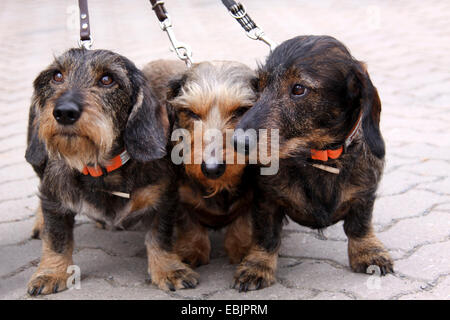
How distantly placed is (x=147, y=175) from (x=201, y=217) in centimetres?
67

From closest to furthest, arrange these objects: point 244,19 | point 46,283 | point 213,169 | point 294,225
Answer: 1. point 213,169
2. point 46,283
3. point 244,19
4. point 294,225

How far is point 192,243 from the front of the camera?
3896 mm

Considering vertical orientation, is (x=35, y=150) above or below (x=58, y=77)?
below

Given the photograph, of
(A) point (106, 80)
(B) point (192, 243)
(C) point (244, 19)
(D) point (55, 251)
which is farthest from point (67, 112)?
(C) point (244, 19)

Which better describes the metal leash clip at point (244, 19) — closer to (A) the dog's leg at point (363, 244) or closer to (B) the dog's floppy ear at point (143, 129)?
(B) the dog's floppy ear at point (143, 129)

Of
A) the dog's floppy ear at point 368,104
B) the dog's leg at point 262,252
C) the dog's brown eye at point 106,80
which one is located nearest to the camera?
the dog's floppy ear at point 368,104

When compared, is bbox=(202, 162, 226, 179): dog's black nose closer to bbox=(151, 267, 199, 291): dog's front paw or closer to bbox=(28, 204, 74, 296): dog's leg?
bbox=(151, 267, 199, 291): dog's front paw

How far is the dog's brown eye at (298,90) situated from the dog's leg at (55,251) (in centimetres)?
154

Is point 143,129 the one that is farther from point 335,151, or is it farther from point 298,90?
point 335,151

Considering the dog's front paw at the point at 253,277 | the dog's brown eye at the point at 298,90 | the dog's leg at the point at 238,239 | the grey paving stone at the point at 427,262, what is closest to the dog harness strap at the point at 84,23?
the dog's brown eye at the point at 298,90

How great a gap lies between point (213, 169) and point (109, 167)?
636 millimetres

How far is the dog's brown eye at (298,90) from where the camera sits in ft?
10.4

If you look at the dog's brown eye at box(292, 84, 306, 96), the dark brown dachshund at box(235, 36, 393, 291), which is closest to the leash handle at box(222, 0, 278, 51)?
the dark brown dachshund at box(235, 36, 393, 291)

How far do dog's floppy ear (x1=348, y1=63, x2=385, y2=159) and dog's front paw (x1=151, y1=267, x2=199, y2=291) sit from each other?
1.36 meters
